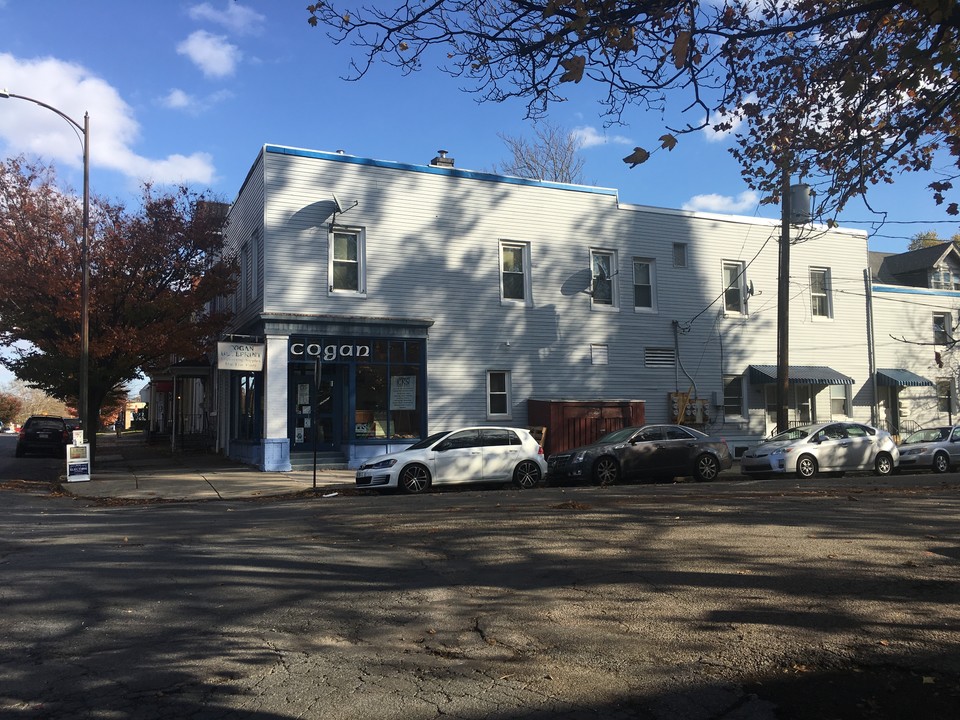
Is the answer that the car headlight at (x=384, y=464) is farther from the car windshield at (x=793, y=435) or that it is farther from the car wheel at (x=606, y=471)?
the car windshield at (x=793, y=435)

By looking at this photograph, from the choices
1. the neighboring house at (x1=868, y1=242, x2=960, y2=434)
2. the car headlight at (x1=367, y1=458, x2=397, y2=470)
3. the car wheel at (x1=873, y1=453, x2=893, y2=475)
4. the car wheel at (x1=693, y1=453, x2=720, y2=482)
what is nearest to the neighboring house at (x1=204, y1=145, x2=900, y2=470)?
the neighboring house at (x1=868, y1=242, x2=960, y2=434)

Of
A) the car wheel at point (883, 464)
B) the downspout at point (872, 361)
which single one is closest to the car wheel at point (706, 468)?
the car wheel at point (883, 464)

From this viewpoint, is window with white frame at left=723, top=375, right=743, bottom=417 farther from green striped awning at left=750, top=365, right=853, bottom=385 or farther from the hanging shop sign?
the hanging shop sign

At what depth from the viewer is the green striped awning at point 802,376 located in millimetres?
25891

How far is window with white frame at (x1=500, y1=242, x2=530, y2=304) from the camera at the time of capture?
23.5 meters

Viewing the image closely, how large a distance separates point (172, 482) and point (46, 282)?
266 inches

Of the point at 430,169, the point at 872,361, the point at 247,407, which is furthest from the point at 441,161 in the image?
the point at 872,361

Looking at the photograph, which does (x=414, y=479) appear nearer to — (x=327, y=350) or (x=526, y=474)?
(x=526, y=474)

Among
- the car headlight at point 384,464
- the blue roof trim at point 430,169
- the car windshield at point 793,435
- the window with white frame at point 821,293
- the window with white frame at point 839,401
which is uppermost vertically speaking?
the blue roof trim at point 430,169

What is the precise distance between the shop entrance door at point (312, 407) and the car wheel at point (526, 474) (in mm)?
6239

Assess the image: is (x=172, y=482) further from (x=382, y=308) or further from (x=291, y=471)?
(x=382, y=308)

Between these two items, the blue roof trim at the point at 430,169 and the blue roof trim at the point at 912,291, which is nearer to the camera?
the blue roof trim at the point at 430,169

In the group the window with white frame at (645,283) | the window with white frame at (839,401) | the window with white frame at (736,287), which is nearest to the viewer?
the window with white frame at (645,283)

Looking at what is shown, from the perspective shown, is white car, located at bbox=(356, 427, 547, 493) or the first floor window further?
the first floor window
